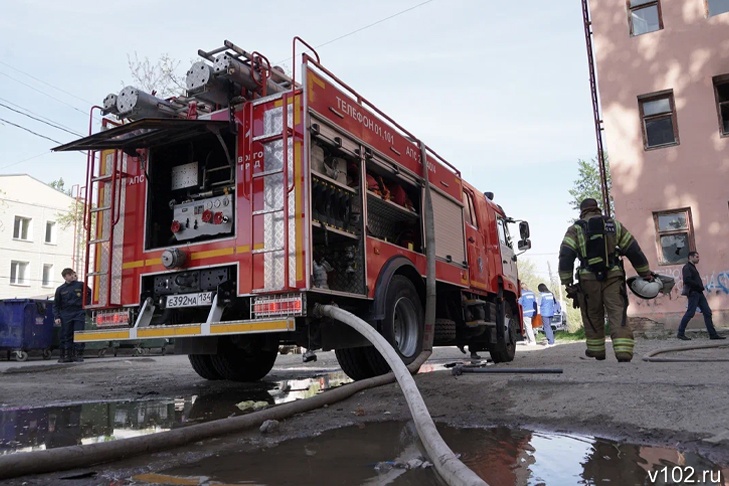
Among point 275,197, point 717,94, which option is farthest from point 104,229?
point 717,94

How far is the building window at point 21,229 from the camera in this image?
1339 inches

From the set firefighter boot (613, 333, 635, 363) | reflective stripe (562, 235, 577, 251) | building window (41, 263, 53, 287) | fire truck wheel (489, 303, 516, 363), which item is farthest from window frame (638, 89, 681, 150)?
building window (41, 263, 53, 287)

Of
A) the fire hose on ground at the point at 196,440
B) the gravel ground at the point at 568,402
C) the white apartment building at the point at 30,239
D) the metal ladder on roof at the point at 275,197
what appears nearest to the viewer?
the fire hose on ground at the point at 196,440

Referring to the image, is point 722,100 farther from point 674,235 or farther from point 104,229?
point 104,229

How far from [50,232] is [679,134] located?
3467cm

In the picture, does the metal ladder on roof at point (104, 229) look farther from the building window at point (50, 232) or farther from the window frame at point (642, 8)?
the building window at point (50, 232)

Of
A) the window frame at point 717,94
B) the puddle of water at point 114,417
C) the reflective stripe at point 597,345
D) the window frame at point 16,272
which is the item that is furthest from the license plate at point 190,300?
the window frame at point 16,272

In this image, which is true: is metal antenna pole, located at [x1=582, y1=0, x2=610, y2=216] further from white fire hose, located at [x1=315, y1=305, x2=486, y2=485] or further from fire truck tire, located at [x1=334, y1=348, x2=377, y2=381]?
white fire hose, located at [x1=315, y1=305, x2=486, y2=485]

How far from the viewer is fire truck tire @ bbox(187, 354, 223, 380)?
6801 millimetres

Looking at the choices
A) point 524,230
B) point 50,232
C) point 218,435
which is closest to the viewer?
point 218,435

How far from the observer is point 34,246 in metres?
34.6

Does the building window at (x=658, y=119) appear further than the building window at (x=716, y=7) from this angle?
Yes

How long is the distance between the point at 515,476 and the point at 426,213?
184 inches

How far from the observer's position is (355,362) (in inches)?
241
